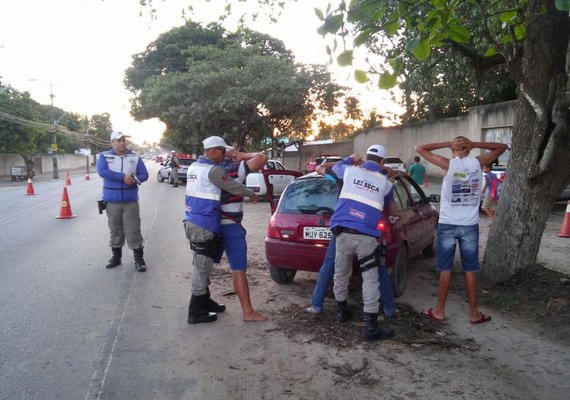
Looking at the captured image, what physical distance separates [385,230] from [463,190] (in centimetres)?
89

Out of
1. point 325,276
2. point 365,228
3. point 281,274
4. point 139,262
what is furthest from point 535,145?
point 139,262

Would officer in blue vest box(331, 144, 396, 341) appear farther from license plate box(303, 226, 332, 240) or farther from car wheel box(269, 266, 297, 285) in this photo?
car wheel box(269, 266, 297, 285)

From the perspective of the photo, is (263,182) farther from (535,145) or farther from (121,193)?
(535,145)

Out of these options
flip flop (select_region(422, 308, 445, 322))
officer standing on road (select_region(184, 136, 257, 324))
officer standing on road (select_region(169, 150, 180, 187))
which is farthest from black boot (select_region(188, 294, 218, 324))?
officer standing on road (select_region(169, 150, 180, 187))

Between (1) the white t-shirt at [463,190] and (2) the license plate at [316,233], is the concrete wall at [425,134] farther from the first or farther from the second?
(2) the license plate at [316,233]

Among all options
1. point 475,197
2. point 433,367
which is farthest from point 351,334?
point 475,197

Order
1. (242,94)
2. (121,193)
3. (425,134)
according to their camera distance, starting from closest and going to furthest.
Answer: (121,193) < (242,94) < (425,134)

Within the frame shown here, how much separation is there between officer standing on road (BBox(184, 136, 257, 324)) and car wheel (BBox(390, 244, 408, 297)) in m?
1.87

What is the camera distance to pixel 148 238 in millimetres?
8945

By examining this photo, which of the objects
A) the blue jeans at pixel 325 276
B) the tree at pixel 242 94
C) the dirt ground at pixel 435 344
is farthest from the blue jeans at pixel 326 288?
the tree at pixel 242 94

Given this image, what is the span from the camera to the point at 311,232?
5223mm

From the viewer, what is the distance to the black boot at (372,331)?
4.07 m

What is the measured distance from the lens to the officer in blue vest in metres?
4.14

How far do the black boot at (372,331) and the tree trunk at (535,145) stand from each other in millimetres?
2151
